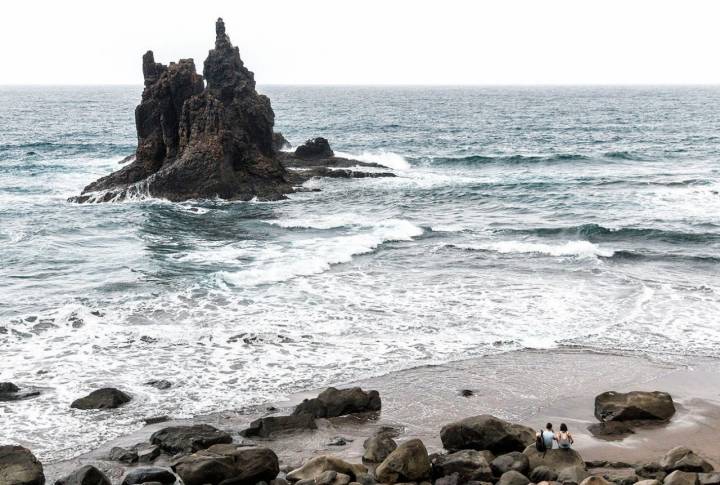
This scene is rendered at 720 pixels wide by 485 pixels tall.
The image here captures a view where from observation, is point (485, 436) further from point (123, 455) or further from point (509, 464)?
point (123, 455)

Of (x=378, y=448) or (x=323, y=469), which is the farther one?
(x=378, y=448)

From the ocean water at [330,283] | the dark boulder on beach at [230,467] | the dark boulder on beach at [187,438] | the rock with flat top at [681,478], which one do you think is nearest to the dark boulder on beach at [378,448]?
the dark boulder on beach at [230,467]

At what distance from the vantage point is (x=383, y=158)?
7825 centimetres

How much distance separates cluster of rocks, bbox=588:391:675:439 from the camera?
1969 centimetres

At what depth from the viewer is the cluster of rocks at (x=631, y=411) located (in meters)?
19.7

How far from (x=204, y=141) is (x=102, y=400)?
109 feet

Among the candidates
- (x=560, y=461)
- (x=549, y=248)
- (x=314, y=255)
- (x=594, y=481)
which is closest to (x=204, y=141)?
(x=314, y=255)

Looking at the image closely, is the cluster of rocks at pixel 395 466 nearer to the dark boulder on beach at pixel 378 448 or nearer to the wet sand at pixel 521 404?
the dark boulder on beach at pixel 378 448

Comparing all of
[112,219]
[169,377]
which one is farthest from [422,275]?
[112,219]

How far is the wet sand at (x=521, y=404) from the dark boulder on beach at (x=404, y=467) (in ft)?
5.14

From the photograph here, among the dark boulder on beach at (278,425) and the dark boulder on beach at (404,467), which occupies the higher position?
the dark boulder on beach at (404,467)

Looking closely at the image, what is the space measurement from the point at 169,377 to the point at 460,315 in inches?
449

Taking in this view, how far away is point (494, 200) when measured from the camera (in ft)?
181

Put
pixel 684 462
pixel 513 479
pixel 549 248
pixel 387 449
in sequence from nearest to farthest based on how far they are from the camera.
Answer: pixel 513 479
pixel 684 462
pixel 387 449
pixel 549 248
